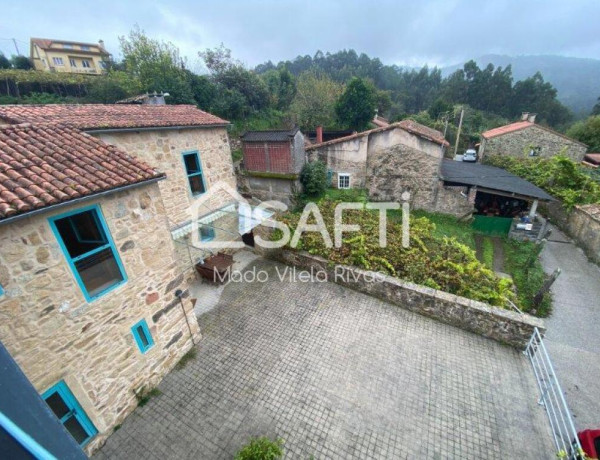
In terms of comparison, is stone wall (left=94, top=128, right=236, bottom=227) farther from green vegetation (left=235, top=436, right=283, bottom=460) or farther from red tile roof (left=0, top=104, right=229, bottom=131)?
green vegetation (left=235, top=436, right=283, bottom=460)

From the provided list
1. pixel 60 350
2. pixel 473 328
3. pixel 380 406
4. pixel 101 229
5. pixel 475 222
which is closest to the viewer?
pixel 60 350

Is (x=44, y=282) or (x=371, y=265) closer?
(x=44, y=282)

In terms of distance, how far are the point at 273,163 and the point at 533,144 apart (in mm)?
32080

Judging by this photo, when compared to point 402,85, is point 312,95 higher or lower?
lower

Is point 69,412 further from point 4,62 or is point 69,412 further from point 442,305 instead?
point 4,62

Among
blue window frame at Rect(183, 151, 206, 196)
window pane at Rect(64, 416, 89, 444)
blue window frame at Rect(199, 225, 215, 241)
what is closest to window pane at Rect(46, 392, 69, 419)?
window pane at Rect(64, 416, 89, 444)

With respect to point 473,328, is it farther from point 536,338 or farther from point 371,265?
point 371,265

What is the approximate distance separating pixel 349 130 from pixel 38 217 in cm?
3172

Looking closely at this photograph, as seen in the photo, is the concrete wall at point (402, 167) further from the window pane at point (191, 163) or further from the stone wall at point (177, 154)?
the window pane at point (191, 163)

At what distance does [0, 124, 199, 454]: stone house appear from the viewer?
4758 mm

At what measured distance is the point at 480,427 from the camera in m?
6.54

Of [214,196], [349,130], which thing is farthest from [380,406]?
[349,130]

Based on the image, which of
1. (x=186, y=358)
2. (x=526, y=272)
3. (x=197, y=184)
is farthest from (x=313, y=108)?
(x=186, y=358)

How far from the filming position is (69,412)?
5.81m
